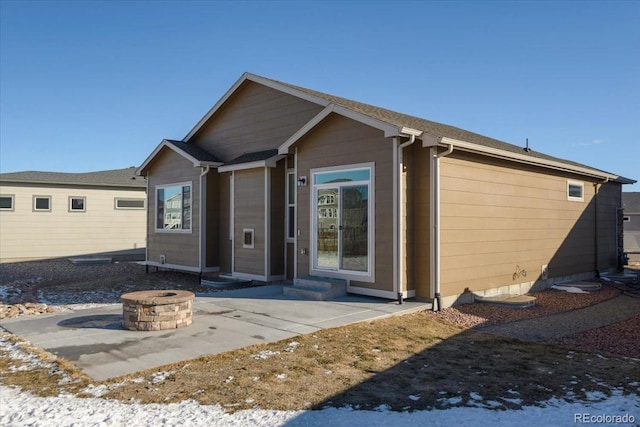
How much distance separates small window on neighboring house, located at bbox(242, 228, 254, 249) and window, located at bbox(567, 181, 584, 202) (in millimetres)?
8651

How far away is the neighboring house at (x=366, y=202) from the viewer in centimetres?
853

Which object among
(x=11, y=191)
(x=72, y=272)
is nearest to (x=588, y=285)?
(x=72, y=272)

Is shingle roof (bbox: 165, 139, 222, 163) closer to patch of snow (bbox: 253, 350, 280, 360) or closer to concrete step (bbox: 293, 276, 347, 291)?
concrete step (bbox: 293, 276, 347, 291)

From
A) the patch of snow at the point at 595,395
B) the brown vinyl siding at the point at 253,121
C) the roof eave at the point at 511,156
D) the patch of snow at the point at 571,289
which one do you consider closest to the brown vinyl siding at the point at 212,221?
the brown vinyl siding at the point at 253,121

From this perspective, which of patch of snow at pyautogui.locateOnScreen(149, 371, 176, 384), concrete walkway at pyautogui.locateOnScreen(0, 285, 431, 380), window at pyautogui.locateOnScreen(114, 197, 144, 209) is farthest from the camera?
window at pyautogui.locateOnScreen(114, 197, 144, 209)

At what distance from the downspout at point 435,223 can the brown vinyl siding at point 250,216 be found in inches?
183

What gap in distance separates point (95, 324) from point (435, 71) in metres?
12.0

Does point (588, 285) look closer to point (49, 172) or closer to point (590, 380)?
point (590, 380)

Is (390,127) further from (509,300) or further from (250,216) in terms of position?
(250,216)

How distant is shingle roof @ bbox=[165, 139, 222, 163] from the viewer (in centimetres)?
1331

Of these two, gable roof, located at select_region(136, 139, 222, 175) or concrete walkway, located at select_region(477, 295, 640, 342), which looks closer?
concrete walkway, located at select_region(477, 295, 640, 342)

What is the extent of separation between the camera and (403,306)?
26.6 ft

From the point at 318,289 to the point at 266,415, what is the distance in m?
5.31

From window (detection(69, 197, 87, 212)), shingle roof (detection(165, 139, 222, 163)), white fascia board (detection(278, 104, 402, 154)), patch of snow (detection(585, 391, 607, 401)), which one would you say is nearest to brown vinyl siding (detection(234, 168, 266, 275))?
shingle roof (detection(165, 139, 222, 163))
